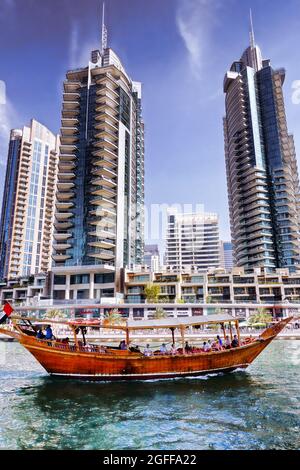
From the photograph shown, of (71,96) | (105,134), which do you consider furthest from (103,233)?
(71,96)

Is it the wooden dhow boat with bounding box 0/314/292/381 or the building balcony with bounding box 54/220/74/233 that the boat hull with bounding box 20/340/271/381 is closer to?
the wooden dhow boat with bounding box 0/314/292/381

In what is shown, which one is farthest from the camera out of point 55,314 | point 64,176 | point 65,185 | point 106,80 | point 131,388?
point 106,80

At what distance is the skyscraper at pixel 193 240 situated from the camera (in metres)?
140

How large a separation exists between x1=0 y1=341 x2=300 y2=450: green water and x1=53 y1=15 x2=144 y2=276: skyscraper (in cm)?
4865

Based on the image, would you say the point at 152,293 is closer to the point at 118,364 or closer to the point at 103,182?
the point at 103,182

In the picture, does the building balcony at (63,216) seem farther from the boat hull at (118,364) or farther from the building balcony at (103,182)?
the boat hull at (118,364)

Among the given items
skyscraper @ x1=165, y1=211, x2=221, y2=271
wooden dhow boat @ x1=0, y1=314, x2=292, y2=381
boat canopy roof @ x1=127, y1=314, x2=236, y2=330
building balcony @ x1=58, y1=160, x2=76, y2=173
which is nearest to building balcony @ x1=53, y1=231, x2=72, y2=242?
building balcony @ x1=58, y1=160, x2=76, y2=173

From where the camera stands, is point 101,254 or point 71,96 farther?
point 71,96

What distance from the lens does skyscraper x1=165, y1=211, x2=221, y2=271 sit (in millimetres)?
140500

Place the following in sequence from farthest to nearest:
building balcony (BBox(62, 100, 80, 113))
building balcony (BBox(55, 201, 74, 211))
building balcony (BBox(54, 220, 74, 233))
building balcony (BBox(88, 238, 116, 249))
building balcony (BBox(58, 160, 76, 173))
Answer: building balcony (BBox(62, 100, 80, 113)) < building balcony (BBox(58, 160, 76, 173)) < building balcony (BBox(55, 201, 74, 211)) < building balcony (BBox(54, 220, 74, 233)) < building balcony (BBox(88, 238, 116, 249))

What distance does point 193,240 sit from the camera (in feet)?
474
